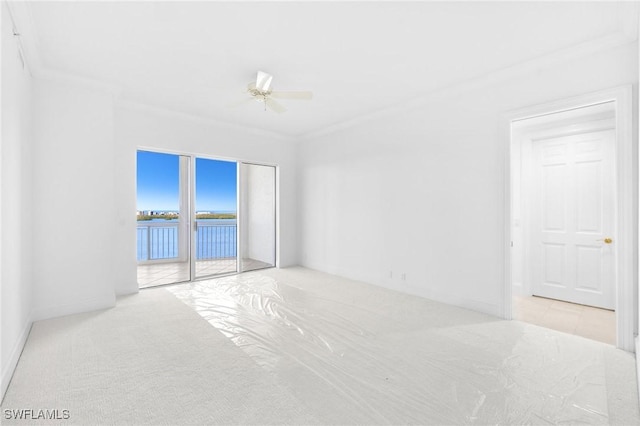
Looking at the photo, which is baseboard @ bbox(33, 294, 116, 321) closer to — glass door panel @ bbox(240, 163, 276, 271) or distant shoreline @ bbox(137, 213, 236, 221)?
glass door panel @ bbox(240, 163, 276, 271)

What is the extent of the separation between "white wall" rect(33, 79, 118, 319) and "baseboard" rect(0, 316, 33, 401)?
0.56m

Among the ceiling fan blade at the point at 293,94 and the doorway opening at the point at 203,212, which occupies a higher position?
the ceiling fan blade at the point at 293,94

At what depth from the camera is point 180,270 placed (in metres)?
5.88

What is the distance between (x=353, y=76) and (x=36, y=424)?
3.86 m

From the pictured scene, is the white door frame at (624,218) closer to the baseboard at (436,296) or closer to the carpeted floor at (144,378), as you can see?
the baseboard at (436,296)

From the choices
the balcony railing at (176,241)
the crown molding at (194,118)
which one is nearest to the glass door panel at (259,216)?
the balcony railing at (176,241)

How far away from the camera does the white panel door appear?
3811mm

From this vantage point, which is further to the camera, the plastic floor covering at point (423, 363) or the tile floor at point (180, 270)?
the tile floor at point (180, 270)

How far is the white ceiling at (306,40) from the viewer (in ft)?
7.66

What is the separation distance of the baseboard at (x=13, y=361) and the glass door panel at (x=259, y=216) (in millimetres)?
3466

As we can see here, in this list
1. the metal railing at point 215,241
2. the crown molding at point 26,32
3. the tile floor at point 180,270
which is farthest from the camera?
the metal railing at point 215,241

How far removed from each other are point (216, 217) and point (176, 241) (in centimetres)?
102

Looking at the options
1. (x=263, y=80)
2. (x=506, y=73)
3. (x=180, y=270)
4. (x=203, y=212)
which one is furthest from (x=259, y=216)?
(x=506, y=73)

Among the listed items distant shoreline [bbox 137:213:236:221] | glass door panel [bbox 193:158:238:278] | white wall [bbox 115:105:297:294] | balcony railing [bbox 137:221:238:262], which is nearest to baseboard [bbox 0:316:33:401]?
white wall [bbox 115:105:297:294]
